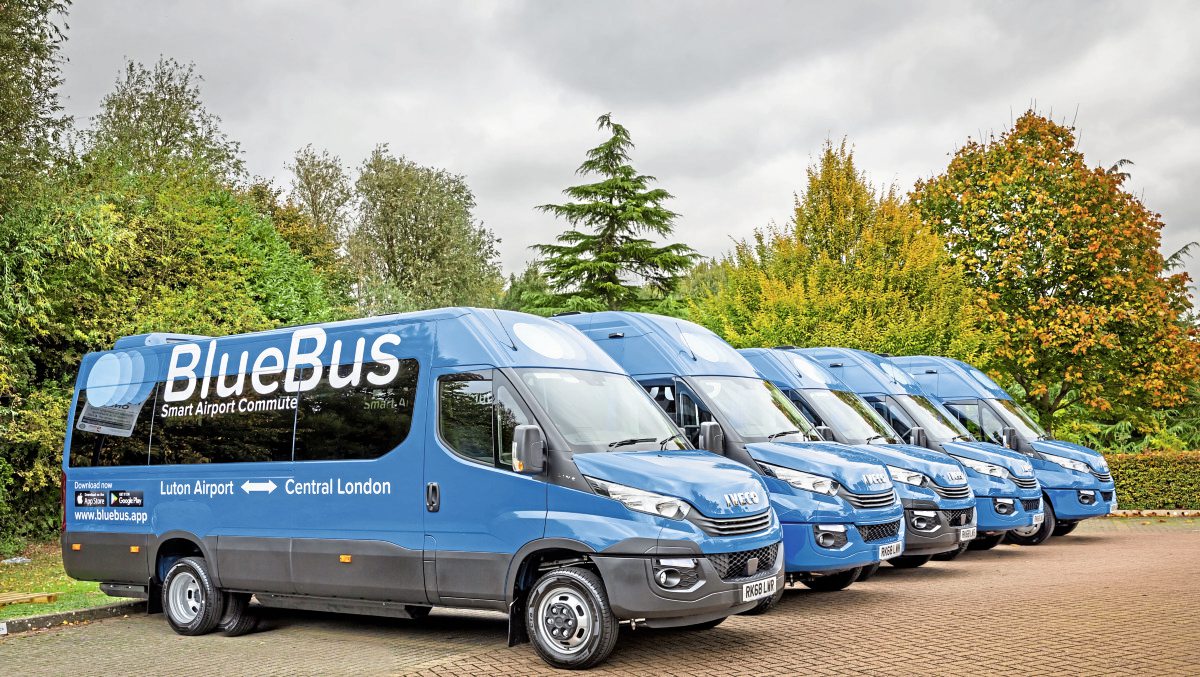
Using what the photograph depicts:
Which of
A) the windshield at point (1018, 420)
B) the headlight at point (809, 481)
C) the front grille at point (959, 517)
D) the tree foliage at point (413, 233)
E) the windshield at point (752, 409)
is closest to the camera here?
the headlight at point (809, 481)

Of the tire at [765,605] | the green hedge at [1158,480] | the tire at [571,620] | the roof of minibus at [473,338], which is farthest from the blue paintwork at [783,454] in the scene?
the green hedge at [1158,480]

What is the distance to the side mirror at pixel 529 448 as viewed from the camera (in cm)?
799

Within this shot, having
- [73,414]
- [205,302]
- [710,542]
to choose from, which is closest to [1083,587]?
[710,542]

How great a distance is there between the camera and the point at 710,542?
7.89 m

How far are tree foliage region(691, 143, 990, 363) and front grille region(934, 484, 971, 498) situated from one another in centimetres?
971

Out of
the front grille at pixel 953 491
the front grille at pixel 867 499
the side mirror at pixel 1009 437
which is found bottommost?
the front grille at pixel 867 499

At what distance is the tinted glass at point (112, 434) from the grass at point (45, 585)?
1671 millimetres

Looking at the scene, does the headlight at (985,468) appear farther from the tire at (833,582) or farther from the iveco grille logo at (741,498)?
the iveco grille logo at (741,498)

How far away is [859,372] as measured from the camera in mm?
16625

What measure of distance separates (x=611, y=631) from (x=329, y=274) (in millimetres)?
33875

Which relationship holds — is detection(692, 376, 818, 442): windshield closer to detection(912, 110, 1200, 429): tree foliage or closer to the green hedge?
the green hedge

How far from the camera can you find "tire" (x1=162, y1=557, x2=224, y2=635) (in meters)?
10.4

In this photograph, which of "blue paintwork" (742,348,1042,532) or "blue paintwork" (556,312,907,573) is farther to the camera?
"blue paintwork" (742,348,1042,532)

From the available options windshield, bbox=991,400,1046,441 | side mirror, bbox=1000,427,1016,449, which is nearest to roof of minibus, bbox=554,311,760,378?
side mirror, bbox=1000,427,1016,449
